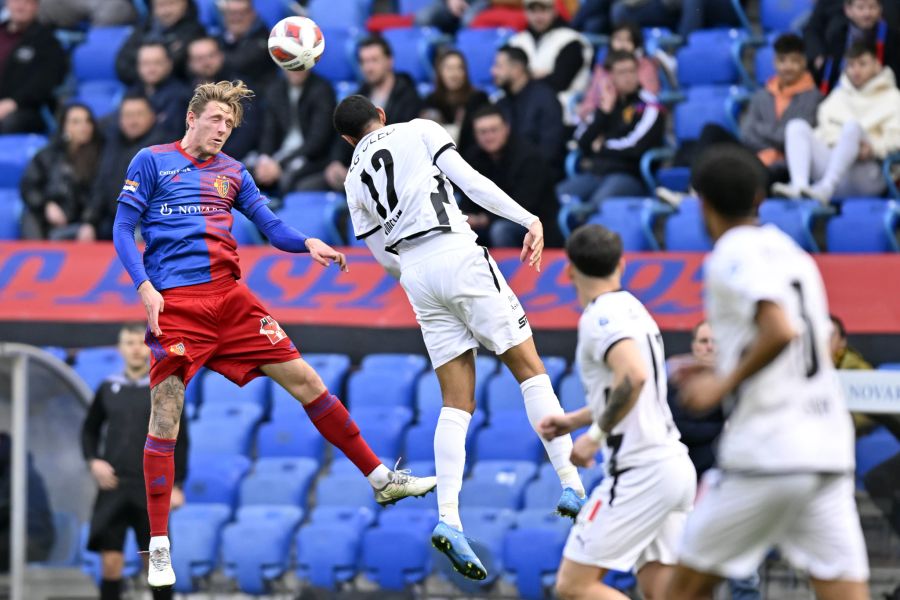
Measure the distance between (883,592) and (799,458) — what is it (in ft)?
17.5

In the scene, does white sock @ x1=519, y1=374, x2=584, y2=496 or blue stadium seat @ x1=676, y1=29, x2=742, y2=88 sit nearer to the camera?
white sock @ x1=519, y1=374, x2=584, y2=496

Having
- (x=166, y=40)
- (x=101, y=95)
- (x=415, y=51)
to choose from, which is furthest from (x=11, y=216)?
(x=415, y=51)

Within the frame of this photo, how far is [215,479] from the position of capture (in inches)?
489

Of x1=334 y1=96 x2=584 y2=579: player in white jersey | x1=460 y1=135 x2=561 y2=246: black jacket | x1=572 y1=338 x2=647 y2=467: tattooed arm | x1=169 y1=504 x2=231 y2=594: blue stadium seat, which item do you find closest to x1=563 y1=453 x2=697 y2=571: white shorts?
x1=572 y1=338 x2=647 y2=467: tattooed arm

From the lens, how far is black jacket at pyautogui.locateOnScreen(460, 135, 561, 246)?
1247 cm

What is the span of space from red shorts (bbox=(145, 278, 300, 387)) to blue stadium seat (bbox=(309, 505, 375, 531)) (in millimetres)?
3395

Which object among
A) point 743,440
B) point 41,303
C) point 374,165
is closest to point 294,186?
point 41,303

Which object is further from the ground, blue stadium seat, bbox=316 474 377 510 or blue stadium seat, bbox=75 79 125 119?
blue stadium seat, bbox=75 79 125 119

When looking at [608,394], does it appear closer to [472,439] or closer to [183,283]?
[183,283]

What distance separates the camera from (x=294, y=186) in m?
13.9

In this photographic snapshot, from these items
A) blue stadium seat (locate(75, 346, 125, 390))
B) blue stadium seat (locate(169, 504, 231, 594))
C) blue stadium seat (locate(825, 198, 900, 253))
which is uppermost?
blue stadium seat (locate(825, 198, 900, 253))

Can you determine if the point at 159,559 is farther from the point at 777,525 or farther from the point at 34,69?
the point at 34,69

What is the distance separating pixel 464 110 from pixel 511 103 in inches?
16.1

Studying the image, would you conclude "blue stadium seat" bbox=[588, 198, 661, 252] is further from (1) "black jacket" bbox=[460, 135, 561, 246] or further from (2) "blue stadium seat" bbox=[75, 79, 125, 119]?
(2) "blue stadium seat" bbox=[75, 79, 125, 119]
